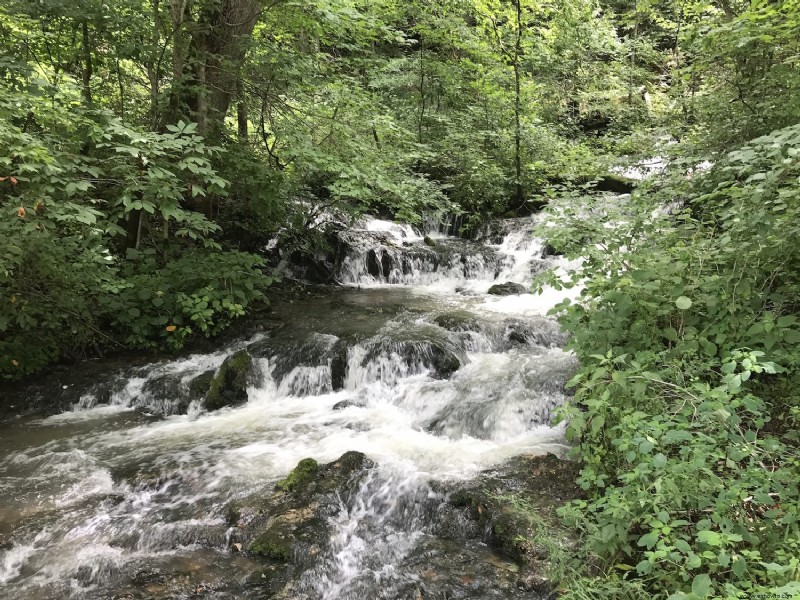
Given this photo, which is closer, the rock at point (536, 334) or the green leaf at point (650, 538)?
the green leaf at point (650, 538)

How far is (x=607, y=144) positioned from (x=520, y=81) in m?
2.72

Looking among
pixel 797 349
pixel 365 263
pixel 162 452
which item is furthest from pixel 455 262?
pixel 797 349

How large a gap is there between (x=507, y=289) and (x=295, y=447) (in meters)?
5.84

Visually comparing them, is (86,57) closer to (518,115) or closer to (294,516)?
(294,516)

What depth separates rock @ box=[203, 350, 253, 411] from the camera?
620cm

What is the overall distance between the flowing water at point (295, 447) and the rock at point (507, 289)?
0.97ft

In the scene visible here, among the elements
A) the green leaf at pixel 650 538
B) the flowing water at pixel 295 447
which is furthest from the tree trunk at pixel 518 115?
the green leaf at pixel 650 538

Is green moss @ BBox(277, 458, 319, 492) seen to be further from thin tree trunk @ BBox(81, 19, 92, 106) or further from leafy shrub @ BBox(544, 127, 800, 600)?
thin tree trunk @ BBox(81, 19, 92, 106)

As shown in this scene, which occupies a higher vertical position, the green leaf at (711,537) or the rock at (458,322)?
the rock at (458,322)

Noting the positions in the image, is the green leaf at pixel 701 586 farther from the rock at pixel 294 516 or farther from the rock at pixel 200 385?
the rock at pixel 200 385

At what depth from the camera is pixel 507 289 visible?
9523mm

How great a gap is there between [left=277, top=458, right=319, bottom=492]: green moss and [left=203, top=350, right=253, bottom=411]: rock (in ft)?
7.40

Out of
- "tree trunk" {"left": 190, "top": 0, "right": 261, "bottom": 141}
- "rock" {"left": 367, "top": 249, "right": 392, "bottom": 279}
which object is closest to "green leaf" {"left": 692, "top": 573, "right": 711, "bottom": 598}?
"tree trunk" {"left": 190, "top": 0, "right": 261, "bottom": 141}

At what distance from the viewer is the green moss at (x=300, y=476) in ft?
14.0
